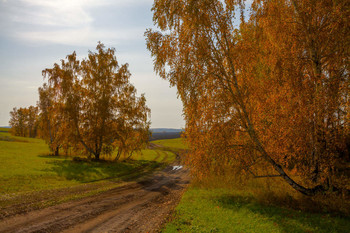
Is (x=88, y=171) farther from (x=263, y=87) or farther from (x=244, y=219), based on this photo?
(x=263, y=87)

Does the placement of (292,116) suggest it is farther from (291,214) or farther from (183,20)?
(183,20)

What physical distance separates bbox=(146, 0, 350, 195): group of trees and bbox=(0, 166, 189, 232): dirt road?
14.1 feet

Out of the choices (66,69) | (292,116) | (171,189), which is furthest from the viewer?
(66,69)

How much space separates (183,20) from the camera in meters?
12.5

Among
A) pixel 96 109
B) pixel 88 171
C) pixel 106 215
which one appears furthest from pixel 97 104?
pixel 106 215

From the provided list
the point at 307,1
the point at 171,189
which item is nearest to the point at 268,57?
the point at 307,1

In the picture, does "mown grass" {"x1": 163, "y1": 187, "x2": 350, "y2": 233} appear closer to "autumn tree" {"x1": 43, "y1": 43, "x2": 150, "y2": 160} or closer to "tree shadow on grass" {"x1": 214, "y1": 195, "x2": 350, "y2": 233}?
"tree shadow on grass" {"x1": 214, "y1": 195, "x2": 350, "y2": 233}

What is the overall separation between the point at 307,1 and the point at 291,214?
13228 millimetres

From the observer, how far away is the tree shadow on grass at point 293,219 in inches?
388

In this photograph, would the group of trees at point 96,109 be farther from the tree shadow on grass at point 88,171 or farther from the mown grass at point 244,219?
the mown grass at point 244,219

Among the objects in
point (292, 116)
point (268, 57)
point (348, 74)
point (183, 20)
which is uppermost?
point (183, 20)

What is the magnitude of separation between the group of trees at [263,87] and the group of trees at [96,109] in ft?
76.3

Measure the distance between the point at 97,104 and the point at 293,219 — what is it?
3084cm

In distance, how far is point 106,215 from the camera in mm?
12547
